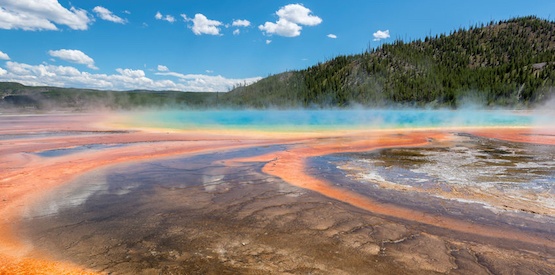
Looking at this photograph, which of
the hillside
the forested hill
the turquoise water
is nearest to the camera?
the turquoise water

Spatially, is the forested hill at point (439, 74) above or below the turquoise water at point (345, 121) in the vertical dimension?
above

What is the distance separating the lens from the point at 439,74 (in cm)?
9444

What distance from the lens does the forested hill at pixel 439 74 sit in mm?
77000

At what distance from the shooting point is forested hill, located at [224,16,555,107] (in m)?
77.0

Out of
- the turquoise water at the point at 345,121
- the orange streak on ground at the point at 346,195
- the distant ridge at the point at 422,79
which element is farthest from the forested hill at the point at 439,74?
the orange streak on ground at the point at 346,195

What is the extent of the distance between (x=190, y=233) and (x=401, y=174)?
270 inches

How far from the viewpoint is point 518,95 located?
235 feet

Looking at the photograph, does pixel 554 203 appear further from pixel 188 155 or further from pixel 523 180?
pixel 188 155

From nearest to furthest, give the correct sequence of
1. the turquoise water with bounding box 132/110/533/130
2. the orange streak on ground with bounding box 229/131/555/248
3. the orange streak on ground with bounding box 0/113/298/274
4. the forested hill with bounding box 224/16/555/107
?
1. the orange streak on ground with bounding box 0/113/298/274
2. the orange streak on ground with bounding box 229/131/555/248
3. the turquoise water with bounding box 132/110/533/130
4. the forested hill with bounding box 224/16/555/107

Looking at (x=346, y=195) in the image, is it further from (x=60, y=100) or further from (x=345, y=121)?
(x=60, y=100)

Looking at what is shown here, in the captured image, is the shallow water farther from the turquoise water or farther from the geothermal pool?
the geothermal pool

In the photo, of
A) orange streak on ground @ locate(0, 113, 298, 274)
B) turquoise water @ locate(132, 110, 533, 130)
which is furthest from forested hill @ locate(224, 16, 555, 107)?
orange streak on ground @ locate(0, 113, 298, 274)

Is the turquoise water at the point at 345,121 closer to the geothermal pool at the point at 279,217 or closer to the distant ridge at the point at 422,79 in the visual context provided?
the geothermal pool at the point at 279,217

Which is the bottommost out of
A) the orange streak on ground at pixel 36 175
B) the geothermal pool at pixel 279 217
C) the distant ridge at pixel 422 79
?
the orange streak on ground at pixel 36 175
